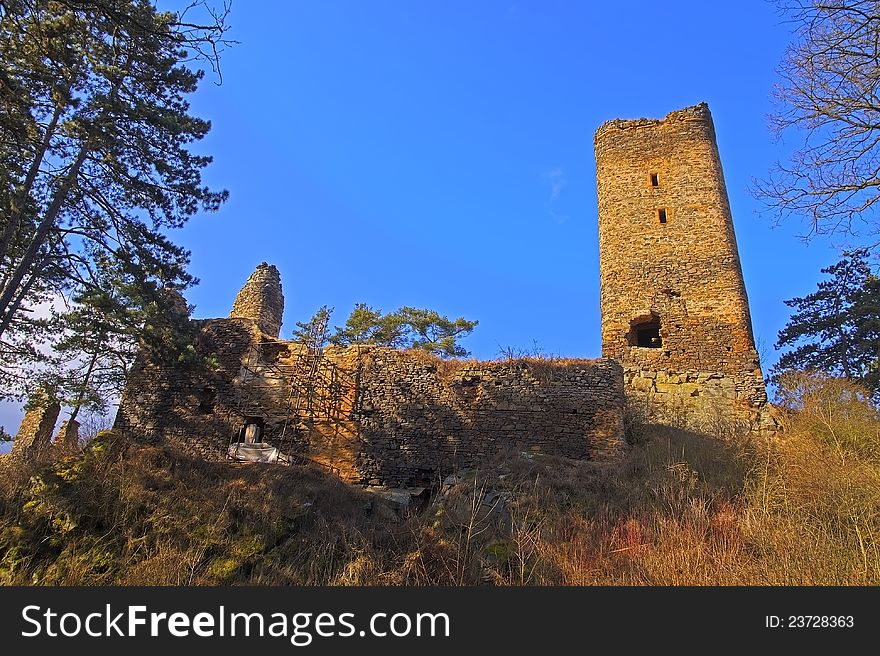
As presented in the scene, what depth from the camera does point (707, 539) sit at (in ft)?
20.2

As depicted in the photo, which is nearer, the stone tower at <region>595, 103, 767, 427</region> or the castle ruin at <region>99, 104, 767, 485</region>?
the castle ruin at <region>99, 104, 767, 485</region>

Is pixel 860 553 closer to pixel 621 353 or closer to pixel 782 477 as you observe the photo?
pixel 782 477

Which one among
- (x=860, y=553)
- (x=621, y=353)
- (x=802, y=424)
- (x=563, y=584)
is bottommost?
(x=563, y=584)

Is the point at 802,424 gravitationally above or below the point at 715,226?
below

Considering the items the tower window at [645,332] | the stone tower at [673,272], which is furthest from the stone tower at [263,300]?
the tower window at [645,332]

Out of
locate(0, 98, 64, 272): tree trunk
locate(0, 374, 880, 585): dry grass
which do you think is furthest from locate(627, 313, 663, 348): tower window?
locate(0, 98, 64, 272): tree trunk

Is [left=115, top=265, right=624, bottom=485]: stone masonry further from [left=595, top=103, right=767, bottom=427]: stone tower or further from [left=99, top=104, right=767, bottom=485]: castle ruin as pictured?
[left=595, top=103, right=767, bottom=427]: stone tower

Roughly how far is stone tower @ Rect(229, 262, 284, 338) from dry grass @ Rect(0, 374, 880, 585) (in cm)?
852

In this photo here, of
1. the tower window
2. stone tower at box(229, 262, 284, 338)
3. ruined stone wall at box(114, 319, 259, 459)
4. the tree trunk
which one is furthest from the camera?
stone tower at box(229, 262, 284, 338)

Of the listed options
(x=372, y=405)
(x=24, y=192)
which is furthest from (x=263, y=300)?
(x=24, y=192)

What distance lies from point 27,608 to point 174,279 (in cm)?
675

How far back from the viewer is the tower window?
Result: 1524 cm

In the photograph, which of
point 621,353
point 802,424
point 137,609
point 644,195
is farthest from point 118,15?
point 644,195

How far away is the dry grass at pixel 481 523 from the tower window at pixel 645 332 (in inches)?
241
